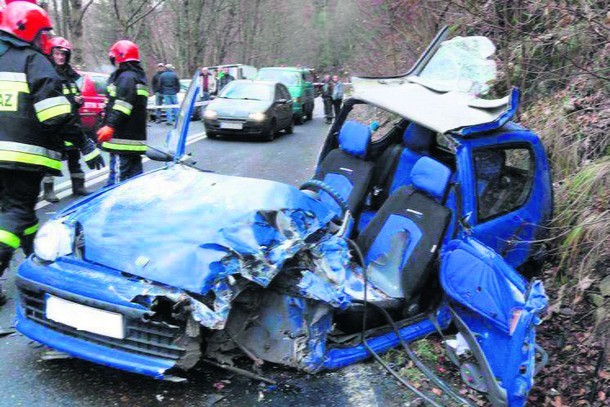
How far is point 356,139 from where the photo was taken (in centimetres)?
477

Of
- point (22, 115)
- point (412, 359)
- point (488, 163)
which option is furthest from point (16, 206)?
point (488, 163)

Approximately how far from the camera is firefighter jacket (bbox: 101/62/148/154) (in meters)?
5.98

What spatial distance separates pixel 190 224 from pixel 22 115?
1.79 m

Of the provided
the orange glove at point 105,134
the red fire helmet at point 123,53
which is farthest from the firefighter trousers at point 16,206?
the red fire helmet at point 123,53

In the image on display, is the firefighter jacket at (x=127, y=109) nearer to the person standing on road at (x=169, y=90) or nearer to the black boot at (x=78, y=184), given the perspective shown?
the black boot at (x=78, y=184)

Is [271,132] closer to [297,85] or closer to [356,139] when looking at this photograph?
[297,85]

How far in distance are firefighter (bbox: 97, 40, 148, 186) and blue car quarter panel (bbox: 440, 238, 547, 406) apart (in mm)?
4007

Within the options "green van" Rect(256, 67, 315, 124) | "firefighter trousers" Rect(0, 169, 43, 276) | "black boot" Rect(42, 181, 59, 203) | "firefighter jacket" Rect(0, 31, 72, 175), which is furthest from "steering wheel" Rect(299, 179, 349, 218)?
"green van" Rect(256, 67, 315, 124)

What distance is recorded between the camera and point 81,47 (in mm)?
16453

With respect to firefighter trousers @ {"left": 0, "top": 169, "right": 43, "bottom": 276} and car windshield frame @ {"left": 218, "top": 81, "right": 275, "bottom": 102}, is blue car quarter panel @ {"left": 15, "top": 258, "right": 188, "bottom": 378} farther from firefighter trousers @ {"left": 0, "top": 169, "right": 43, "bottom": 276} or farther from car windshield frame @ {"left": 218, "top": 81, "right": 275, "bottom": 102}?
car windshield frame @ {"left": 218, "top": 81, "right": 275, "bottom": 102}

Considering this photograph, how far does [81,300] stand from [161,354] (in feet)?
1.62

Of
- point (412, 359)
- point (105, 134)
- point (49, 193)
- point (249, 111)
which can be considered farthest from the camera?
point (249, 111)

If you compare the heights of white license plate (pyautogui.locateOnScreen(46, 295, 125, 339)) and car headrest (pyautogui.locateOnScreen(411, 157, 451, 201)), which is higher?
car headrest (pyautogui.locateOnScreen(411, 157, 451, 201))

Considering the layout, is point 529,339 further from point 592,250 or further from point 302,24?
point 302,24
